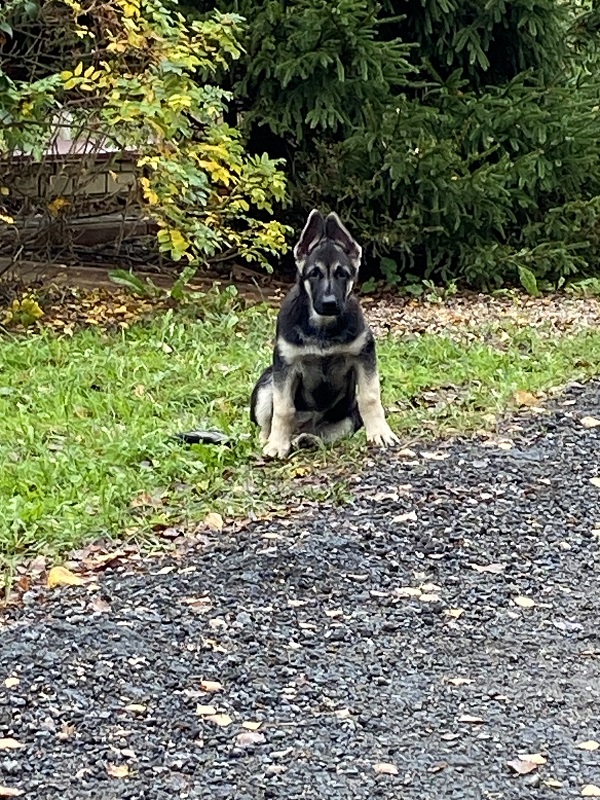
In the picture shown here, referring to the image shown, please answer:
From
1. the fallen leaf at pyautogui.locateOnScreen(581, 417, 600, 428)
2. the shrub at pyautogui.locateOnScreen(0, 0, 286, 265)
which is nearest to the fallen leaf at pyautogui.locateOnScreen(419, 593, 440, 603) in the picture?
the fallen leaf at pyautogui.locateOnScreen(581, 417, 600, 428)

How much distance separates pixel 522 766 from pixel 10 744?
144cm

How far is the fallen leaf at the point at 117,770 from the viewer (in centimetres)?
349

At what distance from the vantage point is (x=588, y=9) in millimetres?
13227

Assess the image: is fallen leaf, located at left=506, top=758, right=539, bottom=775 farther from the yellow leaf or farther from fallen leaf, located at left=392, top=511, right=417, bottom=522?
fallen leaf, located at left=392, top=511, right=417, bottom=522

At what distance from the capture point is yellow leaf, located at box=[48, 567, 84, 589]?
486 cm

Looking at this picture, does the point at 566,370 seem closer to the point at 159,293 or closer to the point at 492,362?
the point at 492,362

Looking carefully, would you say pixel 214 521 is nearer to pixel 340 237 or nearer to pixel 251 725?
pixel 340 237

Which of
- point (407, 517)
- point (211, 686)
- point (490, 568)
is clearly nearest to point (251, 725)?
point (211, 686)

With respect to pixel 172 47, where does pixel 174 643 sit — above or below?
below

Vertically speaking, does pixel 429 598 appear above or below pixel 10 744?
below

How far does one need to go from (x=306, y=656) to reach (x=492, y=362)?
4.65 m

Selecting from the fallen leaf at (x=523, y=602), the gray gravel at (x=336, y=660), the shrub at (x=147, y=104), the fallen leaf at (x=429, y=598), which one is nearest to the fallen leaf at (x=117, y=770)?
the gray gravel at (x=336, y=660)

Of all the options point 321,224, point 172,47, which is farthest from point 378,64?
point 321,224

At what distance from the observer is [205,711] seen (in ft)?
12.7
